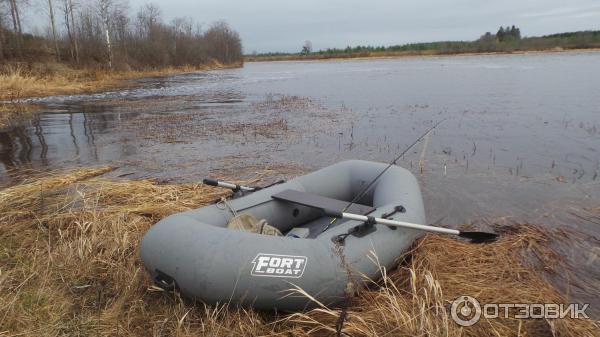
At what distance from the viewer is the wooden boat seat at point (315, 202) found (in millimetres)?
3982

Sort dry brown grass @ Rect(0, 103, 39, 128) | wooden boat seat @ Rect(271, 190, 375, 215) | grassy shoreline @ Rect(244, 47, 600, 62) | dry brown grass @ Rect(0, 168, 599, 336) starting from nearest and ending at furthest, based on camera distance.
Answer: dry brown grass @ Rect(0, 168, 599, 336), wooden boat seat @ Rect(271, 190, 375, 215), dry brown grass @ Rect(0, 103, 39, 128), grassy shoreline @ Rect(244, 47, 600, 62)

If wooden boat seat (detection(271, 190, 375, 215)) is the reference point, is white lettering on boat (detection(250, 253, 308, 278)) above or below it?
below

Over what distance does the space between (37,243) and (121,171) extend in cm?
339

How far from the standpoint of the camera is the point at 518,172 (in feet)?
23.6

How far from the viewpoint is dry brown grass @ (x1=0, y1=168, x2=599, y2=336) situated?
2.86 meters

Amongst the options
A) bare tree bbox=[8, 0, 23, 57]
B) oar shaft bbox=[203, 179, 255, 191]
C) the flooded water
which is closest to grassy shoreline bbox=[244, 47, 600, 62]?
the flooded water

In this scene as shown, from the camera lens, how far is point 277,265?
9.68 ft

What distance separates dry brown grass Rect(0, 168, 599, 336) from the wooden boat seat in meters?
0.64

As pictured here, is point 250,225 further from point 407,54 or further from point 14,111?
point 407,54

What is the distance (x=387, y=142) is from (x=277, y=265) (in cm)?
708

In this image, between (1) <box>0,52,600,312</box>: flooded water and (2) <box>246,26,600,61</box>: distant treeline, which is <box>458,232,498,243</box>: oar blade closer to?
(1) <box>0,52,600,312</box>: flooded water

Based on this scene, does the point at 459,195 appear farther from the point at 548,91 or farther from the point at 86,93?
the point at 86,93

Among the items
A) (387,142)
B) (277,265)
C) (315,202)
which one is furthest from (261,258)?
(387,142)

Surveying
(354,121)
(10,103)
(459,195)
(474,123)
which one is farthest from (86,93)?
(459,195)
